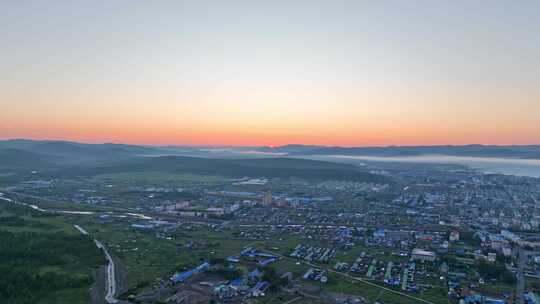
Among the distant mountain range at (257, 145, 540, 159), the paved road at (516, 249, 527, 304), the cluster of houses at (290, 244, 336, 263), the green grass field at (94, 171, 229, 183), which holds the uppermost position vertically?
the distant mountain range at (257, 145, 540, 159)

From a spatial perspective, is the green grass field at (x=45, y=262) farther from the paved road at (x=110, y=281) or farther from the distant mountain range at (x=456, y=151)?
the distant mountain range at (x=456, y=151)

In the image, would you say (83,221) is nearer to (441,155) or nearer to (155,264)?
(155,264)

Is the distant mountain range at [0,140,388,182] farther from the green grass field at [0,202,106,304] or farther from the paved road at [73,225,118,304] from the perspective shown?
the paved road at [73,225,118,304]

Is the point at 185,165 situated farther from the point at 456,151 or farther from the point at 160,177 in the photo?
the point at 456,151

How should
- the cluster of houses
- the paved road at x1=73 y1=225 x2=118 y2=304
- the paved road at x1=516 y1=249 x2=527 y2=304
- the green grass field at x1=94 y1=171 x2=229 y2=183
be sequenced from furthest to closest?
the green grass field at x1=94 y1=171 x2=229 y2=183 < the cluster of houses < the paved road at x1=516 y1=249 x2=527 y2=304 < the paved road at x1=73 y1=225 x2=118 y2=304

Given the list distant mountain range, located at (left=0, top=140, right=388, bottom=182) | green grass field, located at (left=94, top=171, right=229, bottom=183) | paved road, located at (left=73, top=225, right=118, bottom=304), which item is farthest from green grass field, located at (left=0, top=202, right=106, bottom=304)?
distant mountain range, located at (left=0, top=140, right=388, bottom=182)

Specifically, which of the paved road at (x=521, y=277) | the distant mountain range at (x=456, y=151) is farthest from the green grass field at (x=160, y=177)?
the distant mountain range at (x=456, y=151)

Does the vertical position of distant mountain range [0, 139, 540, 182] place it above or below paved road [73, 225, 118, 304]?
above

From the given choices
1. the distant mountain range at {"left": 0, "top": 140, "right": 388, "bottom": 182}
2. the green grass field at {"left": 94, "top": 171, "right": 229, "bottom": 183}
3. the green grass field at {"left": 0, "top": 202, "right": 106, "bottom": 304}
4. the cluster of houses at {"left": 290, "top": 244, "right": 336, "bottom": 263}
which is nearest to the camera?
the green grass field at {"left": 0, "top": 202, "right": 106, "bottom": 304}

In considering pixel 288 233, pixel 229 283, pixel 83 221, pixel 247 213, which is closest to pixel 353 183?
pixel 247 213

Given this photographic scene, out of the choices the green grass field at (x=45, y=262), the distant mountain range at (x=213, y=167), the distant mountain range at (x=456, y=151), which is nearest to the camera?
the green grass field at (x=45, y=262)

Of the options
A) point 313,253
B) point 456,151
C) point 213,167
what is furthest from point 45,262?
point 456,151
